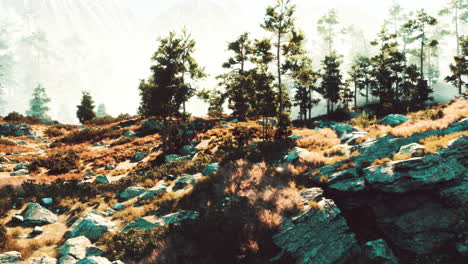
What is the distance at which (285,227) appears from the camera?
23.9ft

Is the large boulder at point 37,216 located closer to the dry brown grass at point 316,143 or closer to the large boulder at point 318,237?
the large boulder at point 318,237

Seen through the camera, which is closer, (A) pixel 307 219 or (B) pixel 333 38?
(A) pixel 307 219

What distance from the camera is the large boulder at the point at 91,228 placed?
27.2 ft

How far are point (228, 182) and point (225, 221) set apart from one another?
308cm

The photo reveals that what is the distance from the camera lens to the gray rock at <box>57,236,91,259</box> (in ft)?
23.3

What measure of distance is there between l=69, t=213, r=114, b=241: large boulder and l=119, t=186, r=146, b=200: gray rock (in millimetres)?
3086

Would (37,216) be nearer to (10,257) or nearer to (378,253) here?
(10,257)

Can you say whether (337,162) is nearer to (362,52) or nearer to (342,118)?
(342,118)

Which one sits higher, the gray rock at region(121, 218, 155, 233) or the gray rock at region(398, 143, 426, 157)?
the gray rock at region(398, 143, 426, 157)

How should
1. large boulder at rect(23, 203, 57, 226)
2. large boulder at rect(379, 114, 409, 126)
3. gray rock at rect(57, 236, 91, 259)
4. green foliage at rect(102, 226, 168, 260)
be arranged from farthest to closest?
large boulder at rect(379, 114, 409, 126) → large boulder at rect(23, 203, 57, 226) → green foliage at rect(102, 226, 168, 260) → gray rock at rect(57, 236, 91, 259)

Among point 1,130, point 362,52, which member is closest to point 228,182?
point 1,130

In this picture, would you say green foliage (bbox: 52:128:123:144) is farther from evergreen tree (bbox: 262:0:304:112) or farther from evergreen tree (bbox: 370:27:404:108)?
evergreen tree (bbox: 370:27:404:108)

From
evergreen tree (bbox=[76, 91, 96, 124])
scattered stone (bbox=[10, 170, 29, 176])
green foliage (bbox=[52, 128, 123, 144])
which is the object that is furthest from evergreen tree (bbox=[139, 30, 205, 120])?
evergreen tree (bbox=[76, 91, 96, 124])

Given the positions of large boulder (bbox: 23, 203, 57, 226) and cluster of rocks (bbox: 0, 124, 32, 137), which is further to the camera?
cluster of rocks (bbox: 0, 124, 32, 137)
